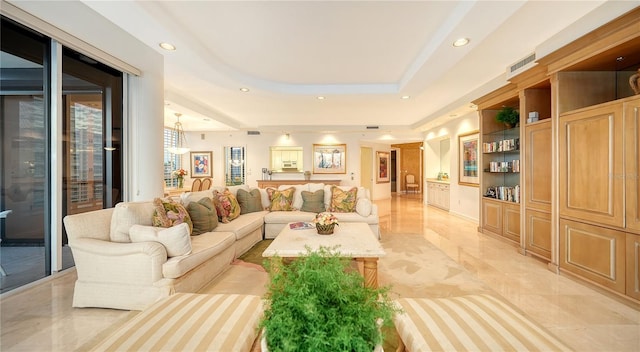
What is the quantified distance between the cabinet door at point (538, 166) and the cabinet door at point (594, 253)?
0.54m

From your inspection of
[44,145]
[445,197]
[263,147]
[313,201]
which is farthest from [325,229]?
[263,147]

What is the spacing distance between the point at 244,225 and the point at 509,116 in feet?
15.0

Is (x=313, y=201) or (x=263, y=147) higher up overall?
(x=263, y=147)

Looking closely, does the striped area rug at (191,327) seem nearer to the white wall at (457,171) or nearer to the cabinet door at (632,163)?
the cabinet door at (632,163)

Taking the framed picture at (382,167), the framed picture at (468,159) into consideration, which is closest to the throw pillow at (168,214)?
the framed picture at (468,159)

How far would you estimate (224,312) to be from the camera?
1341mm

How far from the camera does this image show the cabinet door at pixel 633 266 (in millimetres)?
2260

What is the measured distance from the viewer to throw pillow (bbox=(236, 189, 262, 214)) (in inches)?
179

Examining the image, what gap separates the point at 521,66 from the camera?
11.6ft

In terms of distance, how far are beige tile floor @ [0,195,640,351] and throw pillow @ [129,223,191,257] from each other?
0.59 meters

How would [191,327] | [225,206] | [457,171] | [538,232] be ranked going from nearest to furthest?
[191,327] < [538,232] < [225,206] < [457,171]

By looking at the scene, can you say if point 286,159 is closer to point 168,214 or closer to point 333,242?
point 168,214

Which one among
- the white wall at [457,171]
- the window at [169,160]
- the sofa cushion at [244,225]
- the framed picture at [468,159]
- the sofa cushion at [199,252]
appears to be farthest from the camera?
the window at [169,160]

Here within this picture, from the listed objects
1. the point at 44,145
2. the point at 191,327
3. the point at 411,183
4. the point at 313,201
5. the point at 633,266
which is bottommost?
the point at 633,266
